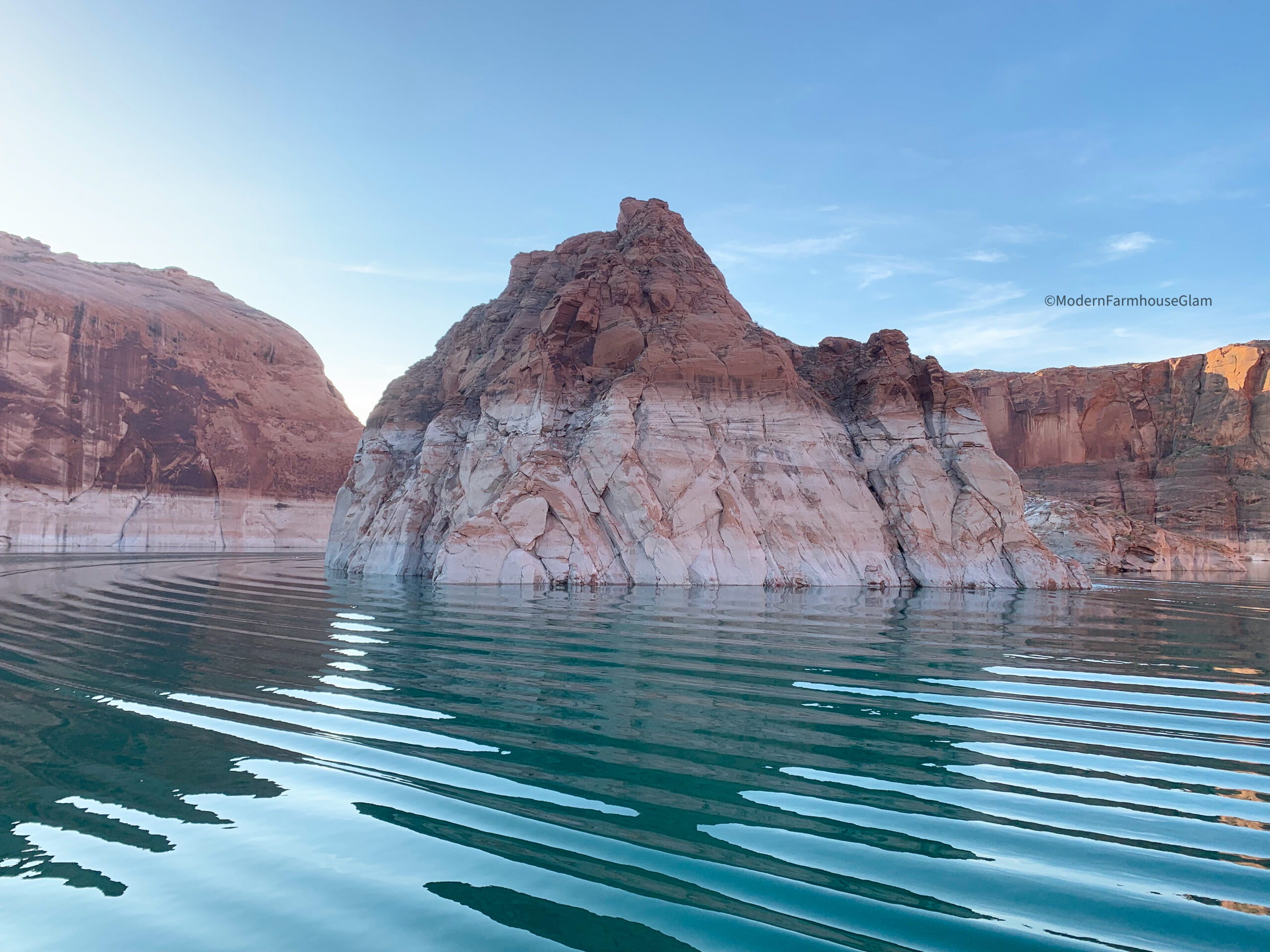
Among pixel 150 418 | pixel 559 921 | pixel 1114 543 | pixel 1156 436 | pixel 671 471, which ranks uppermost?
pixel 1156 436

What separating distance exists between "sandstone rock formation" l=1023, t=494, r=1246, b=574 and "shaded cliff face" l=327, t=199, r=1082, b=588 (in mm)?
26537

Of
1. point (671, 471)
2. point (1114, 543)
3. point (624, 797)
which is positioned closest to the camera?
point (624, 797)

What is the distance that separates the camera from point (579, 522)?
79.5ft

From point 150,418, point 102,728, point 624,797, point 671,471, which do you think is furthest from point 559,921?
point 150,418

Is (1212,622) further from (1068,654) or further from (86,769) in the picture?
(86,769)

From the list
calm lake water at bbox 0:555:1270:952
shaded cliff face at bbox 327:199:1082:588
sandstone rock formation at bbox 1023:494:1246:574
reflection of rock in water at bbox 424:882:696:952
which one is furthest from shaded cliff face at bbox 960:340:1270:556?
reflection of rock in water at bbox 424:882:696:952

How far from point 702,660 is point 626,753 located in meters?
4.15

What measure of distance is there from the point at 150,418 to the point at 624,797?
77.7 meters

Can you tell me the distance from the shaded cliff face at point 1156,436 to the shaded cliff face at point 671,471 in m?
55.2

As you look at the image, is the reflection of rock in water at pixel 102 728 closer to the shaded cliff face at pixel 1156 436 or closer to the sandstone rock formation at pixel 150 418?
the sandstone rock formation at pixel 150 418

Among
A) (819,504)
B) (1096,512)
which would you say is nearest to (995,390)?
(1096,512)

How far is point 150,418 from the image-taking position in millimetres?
67625

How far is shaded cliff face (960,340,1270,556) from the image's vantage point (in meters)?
72.1

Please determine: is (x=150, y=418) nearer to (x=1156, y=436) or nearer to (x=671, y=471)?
(x=671, y=471)
